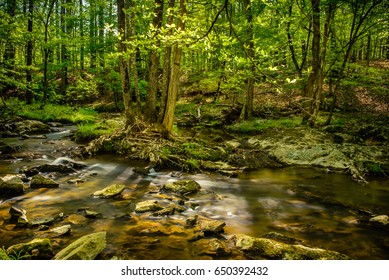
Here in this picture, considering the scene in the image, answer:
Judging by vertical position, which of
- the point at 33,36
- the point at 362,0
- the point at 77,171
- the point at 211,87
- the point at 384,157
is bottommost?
the point at 77,171

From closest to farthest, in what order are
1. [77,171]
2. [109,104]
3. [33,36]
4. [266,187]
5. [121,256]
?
[121,256], [266,187], [77,171], [33,36], [109,104]

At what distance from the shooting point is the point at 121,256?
12.8 feet

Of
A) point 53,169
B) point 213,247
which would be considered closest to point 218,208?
point 213,247

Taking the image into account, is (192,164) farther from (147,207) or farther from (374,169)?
(374,169)

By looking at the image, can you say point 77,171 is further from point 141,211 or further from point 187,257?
point 187,257

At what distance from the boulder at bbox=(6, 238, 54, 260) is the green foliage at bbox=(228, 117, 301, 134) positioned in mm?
12229

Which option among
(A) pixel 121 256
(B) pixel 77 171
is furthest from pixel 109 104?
(A) pixel 121 256

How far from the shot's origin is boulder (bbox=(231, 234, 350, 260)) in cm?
387

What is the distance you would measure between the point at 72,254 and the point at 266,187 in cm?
529

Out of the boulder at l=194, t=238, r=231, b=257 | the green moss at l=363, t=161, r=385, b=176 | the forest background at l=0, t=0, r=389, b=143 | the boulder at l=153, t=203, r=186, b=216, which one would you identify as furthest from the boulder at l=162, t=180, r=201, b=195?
the green moss at l=363, t=161, r=385, b=176

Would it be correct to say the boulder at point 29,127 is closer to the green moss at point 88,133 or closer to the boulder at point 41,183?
the green moss at point 88,133

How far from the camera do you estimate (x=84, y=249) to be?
139 inches

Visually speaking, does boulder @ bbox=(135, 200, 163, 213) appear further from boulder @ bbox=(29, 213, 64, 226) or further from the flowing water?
boulder @ bbox=(29, 213, 64, 226)

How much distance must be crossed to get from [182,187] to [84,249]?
11.4 ft
